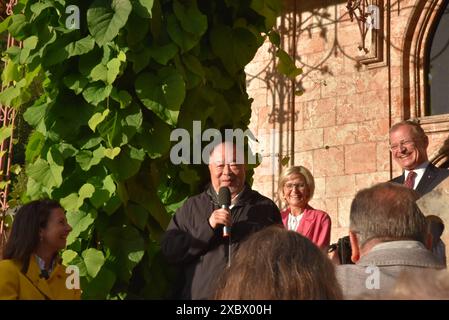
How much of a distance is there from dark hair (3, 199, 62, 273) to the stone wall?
19.9 feet

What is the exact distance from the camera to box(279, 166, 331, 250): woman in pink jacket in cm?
533

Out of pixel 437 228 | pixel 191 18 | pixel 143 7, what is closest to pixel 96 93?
pixel 143 7

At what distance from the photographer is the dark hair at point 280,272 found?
79.7 inches

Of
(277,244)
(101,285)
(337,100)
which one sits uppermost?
(337,100)

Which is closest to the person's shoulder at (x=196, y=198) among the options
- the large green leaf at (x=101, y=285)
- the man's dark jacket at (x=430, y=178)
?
the large green leaf at (x=101, y=285)

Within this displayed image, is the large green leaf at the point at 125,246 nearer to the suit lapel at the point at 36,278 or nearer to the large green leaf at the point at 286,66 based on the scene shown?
the suit lapel at the point at 36,278

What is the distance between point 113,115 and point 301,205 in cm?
180

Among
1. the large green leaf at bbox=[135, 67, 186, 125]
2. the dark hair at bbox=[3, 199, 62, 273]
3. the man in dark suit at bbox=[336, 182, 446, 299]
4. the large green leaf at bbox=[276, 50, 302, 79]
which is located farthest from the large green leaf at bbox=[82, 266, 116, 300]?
the large green leaf at bbox=[276, 50, 302, 79]

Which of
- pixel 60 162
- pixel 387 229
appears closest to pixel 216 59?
pixel 60 162

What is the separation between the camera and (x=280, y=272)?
2035 millimetres

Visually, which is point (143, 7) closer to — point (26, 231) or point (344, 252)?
point (26, 231)

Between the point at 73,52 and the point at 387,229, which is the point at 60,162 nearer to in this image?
the point at 73,52

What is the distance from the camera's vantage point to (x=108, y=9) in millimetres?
4109

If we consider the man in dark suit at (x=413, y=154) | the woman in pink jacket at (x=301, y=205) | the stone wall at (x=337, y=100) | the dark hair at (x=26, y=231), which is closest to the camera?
the dark hair at (x=26, y=231)
